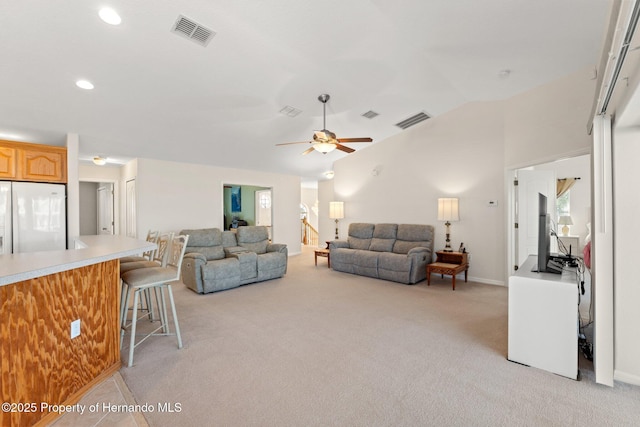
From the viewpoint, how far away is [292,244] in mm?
8008

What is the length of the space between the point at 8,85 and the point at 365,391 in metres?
4.46

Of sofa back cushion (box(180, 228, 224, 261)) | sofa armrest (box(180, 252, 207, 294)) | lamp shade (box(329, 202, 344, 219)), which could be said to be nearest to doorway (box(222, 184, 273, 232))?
lamp shade (box(329, 202, 344, 219))

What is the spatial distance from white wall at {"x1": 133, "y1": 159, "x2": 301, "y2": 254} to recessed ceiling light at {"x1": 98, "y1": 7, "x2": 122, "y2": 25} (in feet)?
11.2

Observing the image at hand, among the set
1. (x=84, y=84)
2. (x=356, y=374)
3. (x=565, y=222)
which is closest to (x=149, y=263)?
(x=84, y=84)

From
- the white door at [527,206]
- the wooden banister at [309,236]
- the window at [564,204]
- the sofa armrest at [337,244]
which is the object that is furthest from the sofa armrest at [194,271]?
the window at [564,204]

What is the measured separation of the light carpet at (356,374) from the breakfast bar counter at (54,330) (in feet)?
1.07

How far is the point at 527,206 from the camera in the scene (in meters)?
4.59

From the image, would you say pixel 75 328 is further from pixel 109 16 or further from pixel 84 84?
pixel 84 84

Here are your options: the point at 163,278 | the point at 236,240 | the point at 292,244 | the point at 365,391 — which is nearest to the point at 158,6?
the point at 163,278

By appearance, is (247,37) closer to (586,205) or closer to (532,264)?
(532,264)

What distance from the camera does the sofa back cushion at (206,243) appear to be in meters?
4.94

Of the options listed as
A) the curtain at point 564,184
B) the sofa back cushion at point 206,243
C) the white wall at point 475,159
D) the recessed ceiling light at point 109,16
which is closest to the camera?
the recessed ceiling light at point 109,16

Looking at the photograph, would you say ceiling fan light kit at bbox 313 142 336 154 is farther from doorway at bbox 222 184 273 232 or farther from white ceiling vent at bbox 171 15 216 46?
doorway at bbox 222 184 273 232

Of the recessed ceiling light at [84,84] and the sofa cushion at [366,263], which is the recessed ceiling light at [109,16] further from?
the sofa cushion at [366,263]
